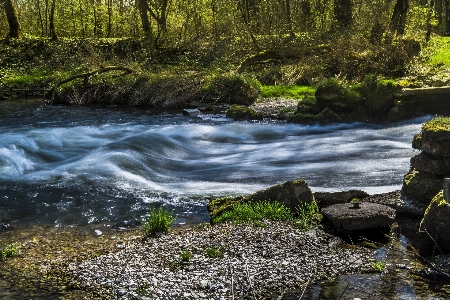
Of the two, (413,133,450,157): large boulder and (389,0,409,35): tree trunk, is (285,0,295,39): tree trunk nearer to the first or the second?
(389,0,409,35): tree trunk

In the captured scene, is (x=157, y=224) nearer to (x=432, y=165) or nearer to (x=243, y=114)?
(x=432, y=165)

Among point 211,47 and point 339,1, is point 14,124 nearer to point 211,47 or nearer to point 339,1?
point 211,47

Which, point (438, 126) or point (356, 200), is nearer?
point (438, 126)

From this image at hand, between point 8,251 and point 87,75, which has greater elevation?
point 87,75

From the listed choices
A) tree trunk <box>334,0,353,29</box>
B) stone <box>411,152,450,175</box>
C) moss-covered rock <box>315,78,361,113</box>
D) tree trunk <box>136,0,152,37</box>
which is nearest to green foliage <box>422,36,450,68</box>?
tree trunk <box>334,0,353,29</box>

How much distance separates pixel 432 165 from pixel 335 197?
1682 mm

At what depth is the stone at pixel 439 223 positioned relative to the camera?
24.8 ft

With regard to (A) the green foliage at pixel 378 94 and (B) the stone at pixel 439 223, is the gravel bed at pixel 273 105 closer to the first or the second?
(A) the green foliage at pixel 378 94

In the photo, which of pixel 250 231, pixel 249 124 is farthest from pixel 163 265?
pixel 249 124

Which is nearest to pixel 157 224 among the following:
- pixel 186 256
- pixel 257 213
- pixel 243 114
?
pixel 186 256

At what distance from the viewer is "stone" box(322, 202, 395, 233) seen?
833cm

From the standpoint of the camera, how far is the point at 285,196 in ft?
31.1

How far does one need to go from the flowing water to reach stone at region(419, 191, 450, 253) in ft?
1.51

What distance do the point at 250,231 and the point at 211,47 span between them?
2430cm
